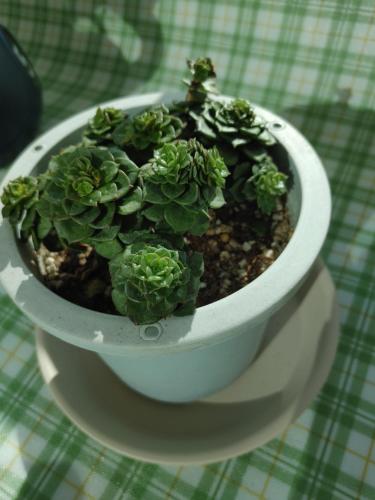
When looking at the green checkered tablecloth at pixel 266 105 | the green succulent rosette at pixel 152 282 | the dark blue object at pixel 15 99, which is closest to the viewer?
the green succulent rosette at pixel 152 282

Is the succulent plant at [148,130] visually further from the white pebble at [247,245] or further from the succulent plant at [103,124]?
the white pebble at [247,245]

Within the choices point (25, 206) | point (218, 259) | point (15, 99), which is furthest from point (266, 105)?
point (25, 206)

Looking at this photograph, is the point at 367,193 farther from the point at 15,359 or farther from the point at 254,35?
the point at 15,359

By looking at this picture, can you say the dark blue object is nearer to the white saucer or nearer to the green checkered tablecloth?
the green checkered tablecloth

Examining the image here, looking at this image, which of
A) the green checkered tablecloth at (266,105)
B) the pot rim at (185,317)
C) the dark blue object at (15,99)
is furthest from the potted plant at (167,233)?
the dark blue object at (15,99)

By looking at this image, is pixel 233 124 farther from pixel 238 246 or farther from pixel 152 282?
pixel 152 282

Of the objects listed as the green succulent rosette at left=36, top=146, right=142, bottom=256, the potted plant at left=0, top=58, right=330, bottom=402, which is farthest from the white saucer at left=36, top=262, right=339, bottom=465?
the green succulent rosette at left=36, top=146, right=142, bottom=256
